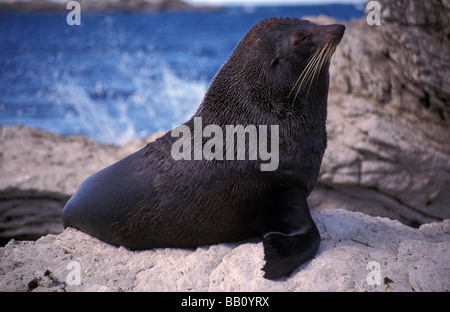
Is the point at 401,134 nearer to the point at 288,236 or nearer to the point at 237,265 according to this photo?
the point at 288,236

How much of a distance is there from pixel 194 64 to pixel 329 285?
26516 mm

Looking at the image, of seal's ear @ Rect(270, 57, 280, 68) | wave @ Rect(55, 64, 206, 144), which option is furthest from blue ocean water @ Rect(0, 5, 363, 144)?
seal's ear @ Rect(270, 57, 280, 68)

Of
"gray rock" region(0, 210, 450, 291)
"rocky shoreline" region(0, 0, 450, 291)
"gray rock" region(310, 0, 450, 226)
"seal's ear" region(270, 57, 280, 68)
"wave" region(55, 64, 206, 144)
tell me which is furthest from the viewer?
"wave" region(55, 64, 206, 144)

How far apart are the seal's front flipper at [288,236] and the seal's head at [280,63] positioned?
787 millimetres

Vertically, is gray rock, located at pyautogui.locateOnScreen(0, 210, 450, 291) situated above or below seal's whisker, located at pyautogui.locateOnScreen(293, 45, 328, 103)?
below

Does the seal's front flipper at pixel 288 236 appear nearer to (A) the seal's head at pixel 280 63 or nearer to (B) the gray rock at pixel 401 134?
(A) the seal's head at pixel 280 63

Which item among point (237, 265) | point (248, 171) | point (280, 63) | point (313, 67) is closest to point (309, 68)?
point (313, 67)

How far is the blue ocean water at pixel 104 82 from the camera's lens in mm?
14305

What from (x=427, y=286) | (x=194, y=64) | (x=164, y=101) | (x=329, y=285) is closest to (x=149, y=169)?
(x=329, y=285)

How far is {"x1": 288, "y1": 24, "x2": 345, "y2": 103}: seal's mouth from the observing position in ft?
11.5

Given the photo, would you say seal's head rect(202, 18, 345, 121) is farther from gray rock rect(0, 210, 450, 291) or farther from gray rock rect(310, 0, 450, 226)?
gray rock rect(310, 0, 450, 226)

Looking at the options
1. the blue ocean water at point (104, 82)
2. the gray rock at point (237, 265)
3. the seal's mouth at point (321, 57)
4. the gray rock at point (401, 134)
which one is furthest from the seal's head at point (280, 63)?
the blue ocean water at point (104, 82)

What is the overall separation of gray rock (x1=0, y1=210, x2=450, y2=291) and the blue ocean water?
7148mm
